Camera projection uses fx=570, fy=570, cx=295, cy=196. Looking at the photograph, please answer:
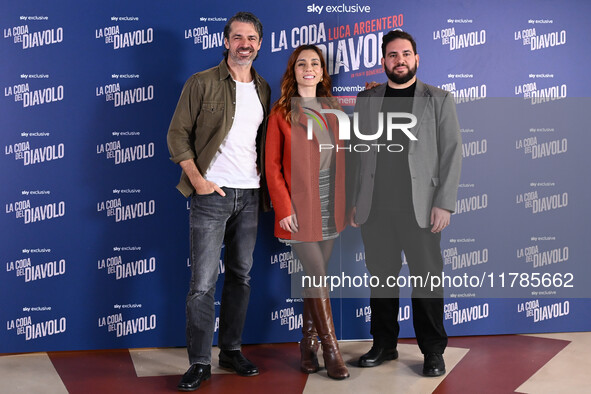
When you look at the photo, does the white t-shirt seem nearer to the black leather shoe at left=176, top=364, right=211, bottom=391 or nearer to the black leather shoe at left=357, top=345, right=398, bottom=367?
the black leather shoe at left=176, top=364, right=211, bottom=391

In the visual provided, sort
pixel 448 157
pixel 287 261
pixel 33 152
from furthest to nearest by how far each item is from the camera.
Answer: pixel 287 261 → pixel 33 152 → pixel 448 157

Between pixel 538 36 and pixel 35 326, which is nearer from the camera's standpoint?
pixel 35 326

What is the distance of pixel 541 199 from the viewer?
11.6 ft

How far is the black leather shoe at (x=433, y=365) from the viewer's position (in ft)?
9.36

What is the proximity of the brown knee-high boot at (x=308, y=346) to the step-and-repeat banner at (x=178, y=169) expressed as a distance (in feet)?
1.35

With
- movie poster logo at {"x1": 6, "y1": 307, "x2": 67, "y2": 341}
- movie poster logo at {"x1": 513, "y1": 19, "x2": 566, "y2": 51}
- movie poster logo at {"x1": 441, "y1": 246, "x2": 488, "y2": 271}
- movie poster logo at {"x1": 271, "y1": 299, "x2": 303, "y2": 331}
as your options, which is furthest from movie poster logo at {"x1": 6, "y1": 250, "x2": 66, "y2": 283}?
movie poster logo at {"x1": 513, "y1": 19, "x2": 566, "y2": 51}

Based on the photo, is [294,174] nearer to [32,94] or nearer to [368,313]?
[368,313]

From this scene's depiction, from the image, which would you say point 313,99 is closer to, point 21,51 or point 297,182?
point 297,182

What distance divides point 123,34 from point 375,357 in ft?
7.39

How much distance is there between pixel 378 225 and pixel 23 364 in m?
2.04

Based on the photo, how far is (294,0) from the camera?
332 cm

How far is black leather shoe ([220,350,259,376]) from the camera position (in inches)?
114

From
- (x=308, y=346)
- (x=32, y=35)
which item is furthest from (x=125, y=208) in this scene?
(x=308, y=346)

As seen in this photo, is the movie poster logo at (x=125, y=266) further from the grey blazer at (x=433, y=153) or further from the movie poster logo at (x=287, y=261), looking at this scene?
the grey blazer at (x=433, y=153)
